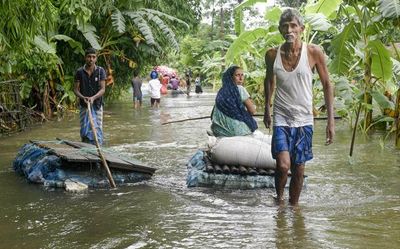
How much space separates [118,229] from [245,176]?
6.62ft

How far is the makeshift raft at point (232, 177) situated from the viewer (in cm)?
596

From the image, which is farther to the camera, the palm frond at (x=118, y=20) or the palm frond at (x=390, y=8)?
the palm frond at (x=118, y=20)

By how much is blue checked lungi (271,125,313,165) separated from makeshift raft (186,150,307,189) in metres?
1.09

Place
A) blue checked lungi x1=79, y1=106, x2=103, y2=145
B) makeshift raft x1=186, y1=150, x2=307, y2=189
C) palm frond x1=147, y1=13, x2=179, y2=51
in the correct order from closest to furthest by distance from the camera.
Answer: makeshift raft x1=186, y1=150, x2=307, y2=189
blue checked lungi x1=79, y1=106, x2=103, y2=145
palm frond x1=147, y1=13, x2=179, y2=51

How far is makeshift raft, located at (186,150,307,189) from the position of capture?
596 centimetres

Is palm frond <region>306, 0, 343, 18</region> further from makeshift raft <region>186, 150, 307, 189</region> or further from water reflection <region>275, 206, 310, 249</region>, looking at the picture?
water reflection <region>275, 206, 310, 249</region>

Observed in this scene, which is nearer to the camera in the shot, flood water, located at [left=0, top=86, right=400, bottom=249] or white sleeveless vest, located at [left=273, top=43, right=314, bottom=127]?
flood water, located at [left=0, top=86, right=400, bottom=249]

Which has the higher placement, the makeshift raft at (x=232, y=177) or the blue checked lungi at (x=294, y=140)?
the blue checked lungi at (x=294, y=140)

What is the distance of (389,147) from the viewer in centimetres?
883

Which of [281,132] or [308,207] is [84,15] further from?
[308,207]

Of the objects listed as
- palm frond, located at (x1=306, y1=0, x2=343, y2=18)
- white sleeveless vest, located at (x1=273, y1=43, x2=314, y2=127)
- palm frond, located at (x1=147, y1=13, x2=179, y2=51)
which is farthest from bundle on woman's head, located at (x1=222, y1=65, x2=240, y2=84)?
palm frond, located at (x1=147, y1=13, x2=179, y2=51)

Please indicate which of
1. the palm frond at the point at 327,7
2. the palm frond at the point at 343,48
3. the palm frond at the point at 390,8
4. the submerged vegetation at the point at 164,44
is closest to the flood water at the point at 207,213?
the palm frond at the point at 343,48

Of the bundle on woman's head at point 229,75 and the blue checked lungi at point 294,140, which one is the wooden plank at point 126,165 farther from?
the blue checked lungi at point 294,140

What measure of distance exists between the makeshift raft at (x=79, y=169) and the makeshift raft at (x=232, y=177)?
27.0 inches
